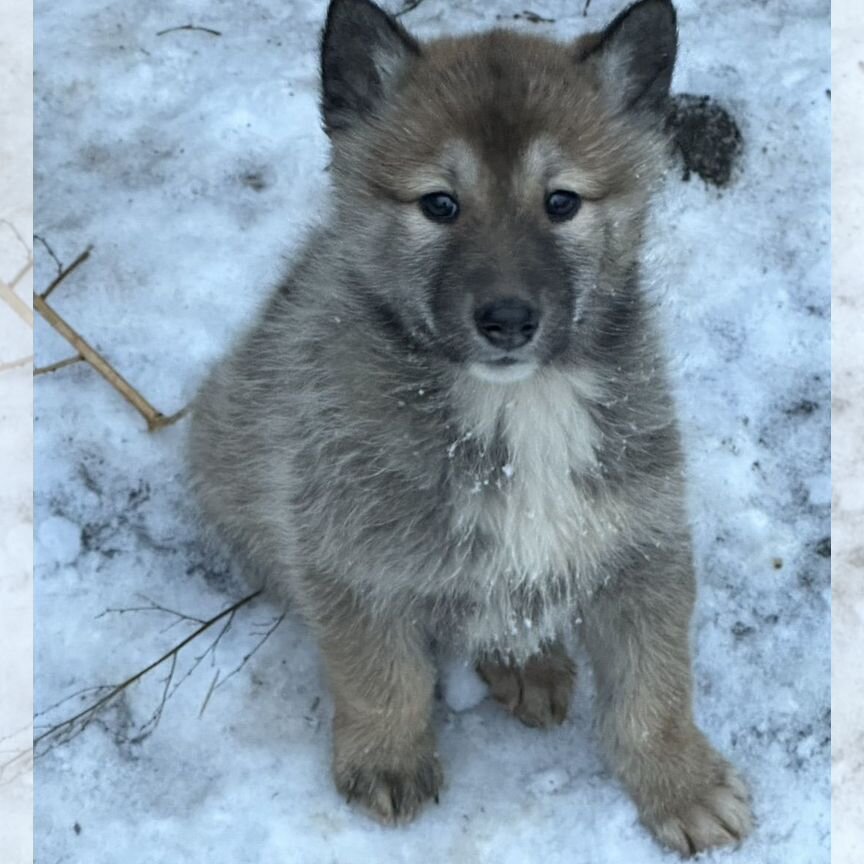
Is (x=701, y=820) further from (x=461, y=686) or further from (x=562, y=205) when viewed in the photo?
(x=562, y=205)

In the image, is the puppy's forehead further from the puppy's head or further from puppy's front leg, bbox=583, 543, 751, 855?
puppy's front leg, bbox=583, 543, 751, 855

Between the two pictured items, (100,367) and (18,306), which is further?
(18,306)

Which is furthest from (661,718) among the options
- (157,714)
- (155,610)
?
(155,610)

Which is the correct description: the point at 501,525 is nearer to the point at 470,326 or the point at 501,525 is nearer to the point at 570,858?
the point at 470,326

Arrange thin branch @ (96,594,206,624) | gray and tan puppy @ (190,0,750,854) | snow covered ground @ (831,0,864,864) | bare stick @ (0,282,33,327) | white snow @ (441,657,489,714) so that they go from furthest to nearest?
1. bare stick @ (0,282,33,327)
2. thin branch @ (96,594,206,624)
3. white snow @ (441,657,489,714)
4. snow covered ground @ (831,0,864,864)
5. gray and tan puppy @ (190,0,750,854)

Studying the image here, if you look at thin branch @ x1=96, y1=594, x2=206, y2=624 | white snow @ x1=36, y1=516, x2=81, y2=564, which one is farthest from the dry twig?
thin branch @ x1=96, y1=594, x2=206, y2=624

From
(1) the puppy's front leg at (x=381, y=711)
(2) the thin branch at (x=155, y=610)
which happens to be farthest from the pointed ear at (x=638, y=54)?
(2) the thin branch at (x=155, y=610)

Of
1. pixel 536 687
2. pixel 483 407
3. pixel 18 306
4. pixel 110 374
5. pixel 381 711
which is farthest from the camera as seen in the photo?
pixel 18 306

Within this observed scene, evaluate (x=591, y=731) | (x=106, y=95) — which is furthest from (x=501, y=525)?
(x=106, y=95)
